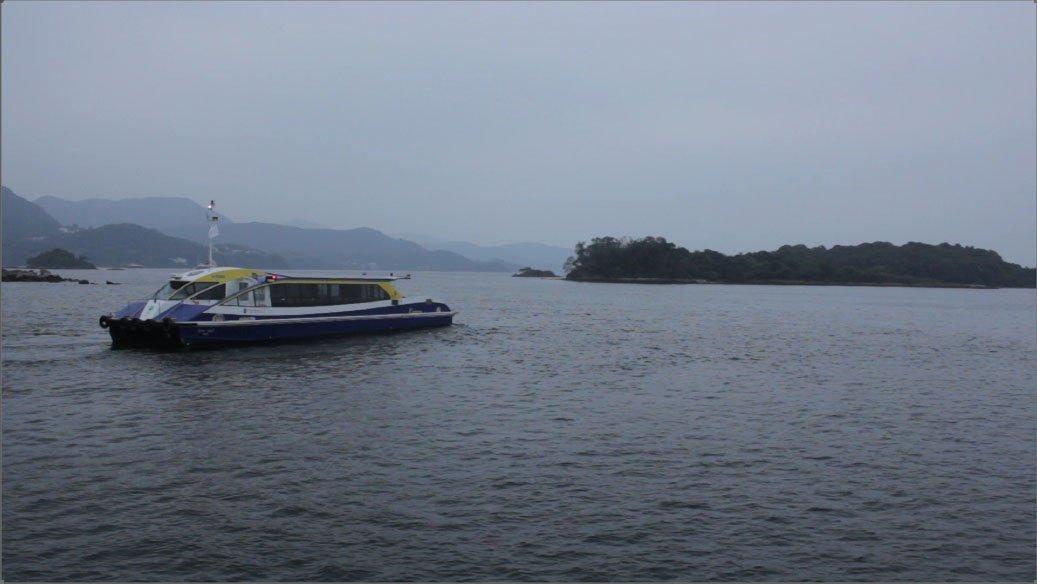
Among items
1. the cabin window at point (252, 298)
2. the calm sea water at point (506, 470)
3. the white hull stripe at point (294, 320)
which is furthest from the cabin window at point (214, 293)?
the calm sea water at point (506, 470)

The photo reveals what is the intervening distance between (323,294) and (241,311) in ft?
18.2

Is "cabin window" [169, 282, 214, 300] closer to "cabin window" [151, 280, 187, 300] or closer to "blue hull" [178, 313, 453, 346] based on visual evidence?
"cabin window" [151, 280, 187, 300]

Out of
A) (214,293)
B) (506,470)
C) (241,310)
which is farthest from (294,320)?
(506,470)

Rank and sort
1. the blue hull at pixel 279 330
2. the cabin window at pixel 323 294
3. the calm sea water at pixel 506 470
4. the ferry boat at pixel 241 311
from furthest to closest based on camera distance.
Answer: the cabin window at pixel 323 294 → the blue hull at pixel 279 330 → the ferry boat at pixel 241 311 → the calm sea water at pixel 506 470

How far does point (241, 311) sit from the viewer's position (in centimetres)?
3566

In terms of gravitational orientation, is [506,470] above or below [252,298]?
below

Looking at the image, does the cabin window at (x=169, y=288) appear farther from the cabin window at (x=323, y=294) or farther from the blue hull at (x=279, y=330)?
the cabin window at (x=323, y=294)

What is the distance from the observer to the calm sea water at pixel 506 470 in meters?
11.1

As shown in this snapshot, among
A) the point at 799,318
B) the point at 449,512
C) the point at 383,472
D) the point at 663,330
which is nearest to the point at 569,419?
the point at 383,472

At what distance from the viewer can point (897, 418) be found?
2180cm

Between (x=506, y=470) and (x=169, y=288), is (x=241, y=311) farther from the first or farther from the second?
(x=506, y=470)

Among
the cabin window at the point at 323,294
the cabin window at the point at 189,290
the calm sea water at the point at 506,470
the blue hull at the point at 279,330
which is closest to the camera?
→ the calm sea water at the point at 506,470

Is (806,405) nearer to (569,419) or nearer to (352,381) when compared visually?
(569,419)

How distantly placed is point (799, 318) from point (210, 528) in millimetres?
65306
